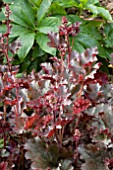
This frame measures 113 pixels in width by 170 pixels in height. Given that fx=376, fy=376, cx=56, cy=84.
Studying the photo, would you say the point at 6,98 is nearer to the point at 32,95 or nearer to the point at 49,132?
the point at 32,95

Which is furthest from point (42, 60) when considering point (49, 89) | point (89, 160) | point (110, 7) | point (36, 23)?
point (89, 160)

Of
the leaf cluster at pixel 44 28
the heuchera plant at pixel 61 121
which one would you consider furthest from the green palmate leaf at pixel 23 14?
the heuchera plant at pixel 61 121

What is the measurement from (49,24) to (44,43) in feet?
0.58

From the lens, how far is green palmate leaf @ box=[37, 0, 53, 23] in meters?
2.82

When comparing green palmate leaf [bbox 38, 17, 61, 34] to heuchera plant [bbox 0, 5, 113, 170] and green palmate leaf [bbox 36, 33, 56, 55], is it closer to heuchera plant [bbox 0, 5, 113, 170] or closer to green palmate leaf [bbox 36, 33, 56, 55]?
green palmate leaf [bbox 36, 33, 56, 55]

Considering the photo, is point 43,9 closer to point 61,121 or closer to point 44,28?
point 44,28

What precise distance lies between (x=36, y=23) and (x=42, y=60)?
35 cm

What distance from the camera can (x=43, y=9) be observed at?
2.84 meters

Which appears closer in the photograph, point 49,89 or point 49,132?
point 49,132

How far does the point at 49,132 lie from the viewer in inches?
54.9

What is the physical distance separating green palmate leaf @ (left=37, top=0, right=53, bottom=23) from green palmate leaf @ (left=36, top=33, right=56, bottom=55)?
15 cm

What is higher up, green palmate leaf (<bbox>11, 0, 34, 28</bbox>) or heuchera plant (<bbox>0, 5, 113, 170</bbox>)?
green palmate leaf (<bbox>11, 0, 34, 28</bbox>)

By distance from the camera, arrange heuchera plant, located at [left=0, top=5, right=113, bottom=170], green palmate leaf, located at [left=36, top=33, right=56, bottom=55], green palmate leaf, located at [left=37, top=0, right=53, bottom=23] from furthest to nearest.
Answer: green palmate leaf, located at [left=37, top=0, right=53, bottom=23], green palmate leaf, located at [left=36, top=33, right=56, bottom=55], heuchera plant, located at [left=0, top=5, right=113, bottom=170]

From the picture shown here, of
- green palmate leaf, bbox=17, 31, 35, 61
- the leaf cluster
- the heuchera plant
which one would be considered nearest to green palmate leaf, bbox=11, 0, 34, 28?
the leaf cluster
